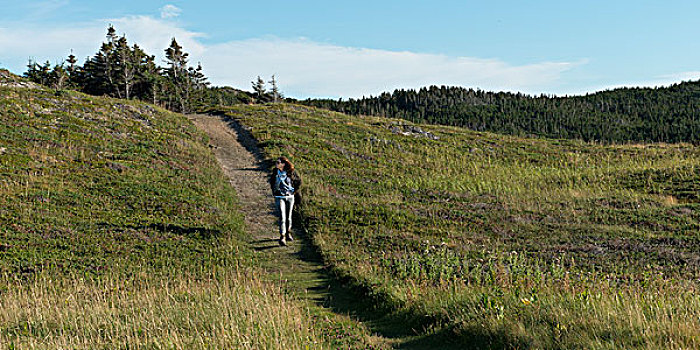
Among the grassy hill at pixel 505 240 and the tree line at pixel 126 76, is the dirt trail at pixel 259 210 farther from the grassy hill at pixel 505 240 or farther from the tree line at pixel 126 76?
the tree line at pixel 126 76

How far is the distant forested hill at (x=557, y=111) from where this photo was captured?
12988cm

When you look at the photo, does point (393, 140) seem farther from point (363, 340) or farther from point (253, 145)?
point (363, 340)

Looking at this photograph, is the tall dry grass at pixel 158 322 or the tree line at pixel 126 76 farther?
the tree line at pixel 126 76

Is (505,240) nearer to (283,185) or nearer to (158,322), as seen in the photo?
(283,185)

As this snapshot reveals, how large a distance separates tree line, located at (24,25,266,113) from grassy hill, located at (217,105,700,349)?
126ft

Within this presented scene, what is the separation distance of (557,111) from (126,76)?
128 meters

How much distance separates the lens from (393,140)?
167 feet

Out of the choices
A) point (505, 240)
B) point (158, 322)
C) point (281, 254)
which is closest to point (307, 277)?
point (281, 254)

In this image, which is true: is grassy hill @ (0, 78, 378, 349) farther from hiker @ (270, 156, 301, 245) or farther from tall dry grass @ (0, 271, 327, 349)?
hiker @ (270, 156, 301, 245)

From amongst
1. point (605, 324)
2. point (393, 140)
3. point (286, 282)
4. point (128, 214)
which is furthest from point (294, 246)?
point (393, 140)

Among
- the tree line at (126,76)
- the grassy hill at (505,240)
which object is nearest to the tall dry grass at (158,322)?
the grassy hill at (505,240)

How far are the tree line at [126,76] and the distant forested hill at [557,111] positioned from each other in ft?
216

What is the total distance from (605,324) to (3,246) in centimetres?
1431

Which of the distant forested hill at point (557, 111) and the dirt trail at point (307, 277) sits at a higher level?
the distant forested hill at point (557, 111)
